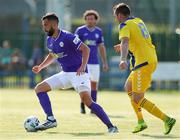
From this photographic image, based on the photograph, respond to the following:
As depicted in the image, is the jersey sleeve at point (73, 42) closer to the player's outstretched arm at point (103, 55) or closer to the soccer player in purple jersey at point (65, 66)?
the soccer player in purple jersey at point (65, 66)

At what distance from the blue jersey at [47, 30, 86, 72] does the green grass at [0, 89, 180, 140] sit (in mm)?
1141

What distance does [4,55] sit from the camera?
110 feet

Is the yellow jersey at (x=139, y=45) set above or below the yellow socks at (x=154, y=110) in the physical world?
above

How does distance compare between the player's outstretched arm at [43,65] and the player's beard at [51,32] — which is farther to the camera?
the player's outstretched arm at [43,65]

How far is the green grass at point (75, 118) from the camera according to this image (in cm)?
1288

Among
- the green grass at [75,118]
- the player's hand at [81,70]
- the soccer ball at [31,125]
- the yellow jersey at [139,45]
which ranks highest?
the yellow jersey at [139,45]

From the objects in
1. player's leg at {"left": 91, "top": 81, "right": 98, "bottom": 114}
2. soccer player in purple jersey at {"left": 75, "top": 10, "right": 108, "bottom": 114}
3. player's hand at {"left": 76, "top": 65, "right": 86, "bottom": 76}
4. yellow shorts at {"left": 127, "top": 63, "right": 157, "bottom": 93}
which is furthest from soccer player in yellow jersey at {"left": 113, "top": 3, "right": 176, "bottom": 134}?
soccer player in purple jersey at {"left": 75, "top": 10, "right": 108, "bottom": 114}

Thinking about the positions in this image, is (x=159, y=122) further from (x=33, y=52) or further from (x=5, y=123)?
(x=33, y=52)

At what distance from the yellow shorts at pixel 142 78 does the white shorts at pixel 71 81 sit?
32.9 inches

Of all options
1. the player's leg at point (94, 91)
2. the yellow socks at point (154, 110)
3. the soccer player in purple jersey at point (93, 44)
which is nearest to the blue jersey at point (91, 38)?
the soccer player in purple jersey at point (93, 44)

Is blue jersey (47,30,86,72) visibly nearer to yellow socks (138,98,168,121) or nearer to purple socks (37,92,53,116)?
purple socks (37,92,53,116)

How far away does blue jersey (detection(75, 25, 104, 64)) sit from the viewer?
61.2 ft

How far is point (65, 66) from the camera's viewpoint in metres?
14.0

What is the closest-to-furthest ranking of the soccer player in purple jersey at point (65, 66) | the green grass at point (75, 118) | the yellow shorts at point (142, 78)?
the green grass at point (75, 118) < the yellow shorts at point (142, 78) < the soccer player in purple jersey at point (65, 66)
